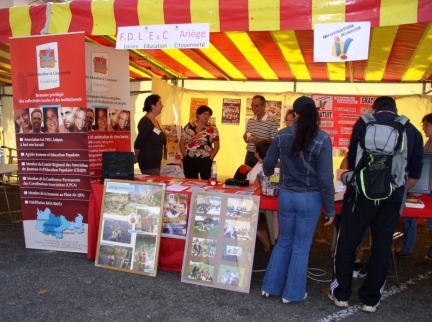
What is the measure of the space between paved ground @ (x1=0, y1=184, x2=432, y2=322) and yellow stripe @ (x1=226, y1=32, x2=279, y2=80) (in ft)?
8.38

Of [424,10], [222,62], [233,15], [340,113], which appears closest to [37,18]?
[233,15]

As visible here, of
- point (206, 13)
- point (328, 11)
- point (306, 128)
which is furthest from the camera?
point (206, 13)

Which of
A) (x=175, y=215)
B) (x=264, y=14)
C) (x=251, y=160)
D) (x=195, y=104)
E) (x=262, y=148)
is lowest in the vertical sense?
(x=175, y=215)

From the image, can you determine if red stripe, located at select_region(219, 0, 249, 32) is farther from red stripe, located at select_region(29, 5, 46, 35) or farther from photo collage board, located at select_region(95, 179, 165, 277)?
red stripe, located at select_region(29, 5, 46, 35)

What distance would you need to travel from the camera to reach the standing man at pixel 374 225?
269 centimetres

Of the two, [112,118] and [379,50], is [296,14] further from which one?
[112,118]

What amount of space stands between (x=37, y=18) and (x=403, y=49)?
404cm

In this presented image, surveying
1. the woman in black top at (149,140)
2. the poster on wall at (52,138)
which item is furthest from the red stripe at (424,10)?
the poster on wall at (52,138)

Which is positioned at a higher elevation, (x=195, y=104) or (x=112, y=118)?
Result: (x=195, y=104)

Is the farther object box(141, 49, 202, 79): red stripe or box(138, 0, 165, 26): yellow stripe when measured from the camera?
box(141, 49, 202, 79): red stripe

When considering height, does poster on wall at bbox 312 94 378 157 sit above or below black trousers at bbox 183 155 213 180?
above

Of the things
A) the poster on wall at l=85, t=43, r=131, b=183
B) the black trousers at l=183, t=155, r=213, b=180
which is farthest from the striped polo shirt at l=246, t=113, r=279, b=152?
the poster on wall at l=85, t=43, r=131, b=183

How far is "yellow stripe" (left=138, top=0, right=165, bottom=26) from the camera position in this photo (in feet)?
11.1

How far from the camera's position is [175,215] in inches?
135
